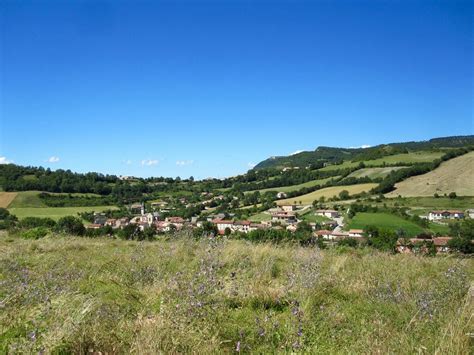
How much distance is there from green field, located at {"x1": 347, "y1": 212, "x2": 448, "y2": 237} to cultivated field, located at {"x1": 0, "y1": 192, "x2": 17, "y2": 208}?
6606cm

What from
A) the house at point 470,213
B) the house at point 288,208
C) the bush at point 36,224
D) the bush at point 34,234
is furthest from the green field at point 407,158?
the bush at point 34,234

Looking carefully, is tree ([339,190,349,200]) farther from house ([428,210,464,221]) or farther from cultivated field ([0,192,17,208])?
cultivated field ([0,192,17,208])

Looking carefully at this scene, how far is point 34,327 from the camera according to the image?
2.91m

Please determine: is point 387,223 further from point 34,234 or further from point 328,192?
point 34,234

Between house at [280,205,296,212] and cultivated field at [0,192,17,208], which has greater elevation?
cultivated field at [0,192,17,208]

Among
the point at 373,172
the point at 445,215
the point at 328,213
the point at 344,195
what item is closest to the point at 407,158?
the point at 373,172

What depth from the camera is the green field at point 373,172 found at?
92994 millimetres

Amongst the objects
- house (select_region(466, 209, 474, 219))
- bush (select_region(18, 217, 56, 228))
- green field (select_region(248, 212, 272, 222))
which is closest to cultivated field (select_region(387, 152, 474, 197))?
house (select_region(466, 209, 474, 219))

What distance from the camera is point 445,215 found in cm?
5438

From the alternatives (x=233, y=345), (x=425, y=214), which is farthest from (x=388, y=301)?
(x=425, y=214)

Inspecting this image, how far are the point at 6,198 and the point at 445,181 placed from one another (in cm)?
9561

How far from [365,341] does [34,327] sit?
9.42 feet

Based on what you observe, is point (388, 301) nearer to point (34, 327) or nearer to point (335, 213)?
point (34, 327)

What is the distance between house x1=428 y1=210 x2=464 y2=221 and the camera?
175 ft
